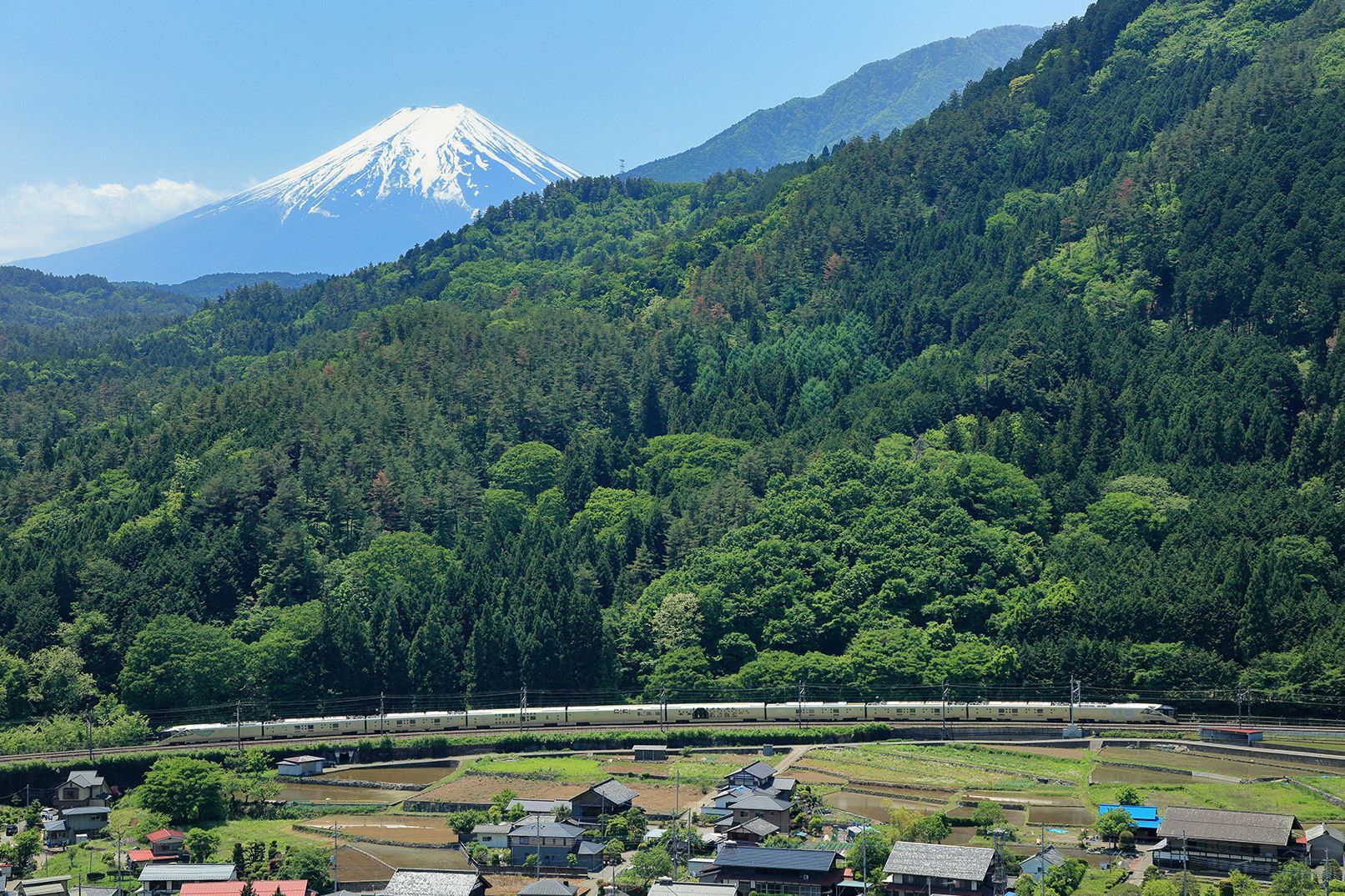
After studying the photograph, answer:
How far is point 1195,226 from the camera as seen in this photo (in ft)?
332

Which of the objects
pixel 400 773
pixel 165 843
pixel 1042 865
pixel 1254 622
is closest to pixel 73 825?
pixel 165 843

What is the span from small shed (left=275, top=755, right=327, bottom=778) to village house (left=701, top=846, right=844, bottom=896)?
75.4ft

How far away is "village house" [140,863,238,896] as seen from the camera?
48156 mm

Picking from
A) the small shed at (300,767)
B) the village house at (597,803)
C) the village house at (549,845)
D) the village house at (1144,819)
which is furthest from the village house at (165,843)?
the village house at (1144,819)

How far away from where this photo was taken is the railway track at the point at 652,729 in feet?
216

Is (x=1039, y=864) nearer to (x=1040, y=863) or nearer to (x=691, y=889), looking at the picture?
(x=1040, y=863)

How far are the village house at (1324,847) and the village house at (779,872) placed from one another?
12765mm

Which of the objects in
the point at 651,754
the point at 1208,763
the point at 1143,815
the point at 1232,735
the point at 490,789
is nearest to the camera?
the point at 1143,815

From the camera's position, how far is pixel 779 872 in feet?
155

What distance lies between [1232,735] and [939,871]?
23350 millimetres

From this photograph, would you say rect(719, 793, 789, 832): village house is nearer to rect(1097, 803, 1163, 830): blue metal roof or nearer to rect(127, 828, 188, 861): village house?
rect(1097, 803, 1163, 830): blue metal roof

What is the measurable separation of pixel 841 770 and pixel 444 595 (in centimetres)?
2536

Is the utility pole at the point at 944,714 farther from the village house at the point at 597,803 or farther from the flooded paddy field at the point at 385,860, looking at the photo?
the flooded paddy field at the point at 385,860

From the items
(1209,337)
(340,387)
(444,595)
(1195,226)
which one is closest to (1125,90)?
(1195,226)
